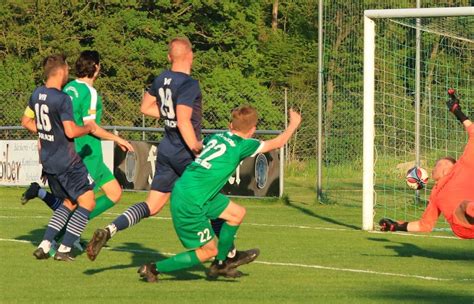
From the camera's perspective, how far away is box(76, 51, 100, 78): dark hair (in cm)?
1364

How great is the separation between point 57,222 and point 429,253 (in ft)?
13.4

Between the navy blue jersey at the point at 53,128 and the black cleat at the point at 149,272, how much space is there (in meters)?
2.14

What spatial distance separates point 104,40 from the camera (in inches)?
1700

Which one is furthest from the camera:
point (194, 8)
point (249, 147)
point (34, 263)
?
point (194, 8)

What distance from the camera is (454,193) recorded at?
41.7ft

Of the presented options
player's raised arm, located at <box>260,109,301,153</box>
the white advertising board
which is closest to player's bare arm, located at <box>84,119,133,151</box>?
player's raised arm, located at <box>260,109,301,153</box>

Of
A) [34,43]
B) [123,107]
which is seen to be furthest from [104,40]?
[123,107]

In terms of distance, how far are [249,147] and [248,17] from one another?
122 ft


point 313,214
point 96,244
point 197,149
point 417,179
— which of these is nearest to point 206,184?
point 197,149

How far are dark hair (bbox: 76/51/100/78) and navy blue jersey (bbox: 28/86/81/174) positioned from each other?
0.88 metres

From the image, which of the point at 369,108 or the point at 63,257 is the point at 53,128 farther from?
the point at 369,108

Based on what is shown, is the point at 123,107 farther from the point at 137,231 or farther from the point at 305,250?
the point at 305,250

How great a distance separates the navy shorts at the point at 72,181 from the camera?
12.9m

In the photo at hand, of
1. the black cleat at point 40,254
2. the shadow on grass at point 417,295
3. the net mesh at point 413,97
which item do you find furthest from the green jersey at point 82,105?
the net mesh at point 413,97
